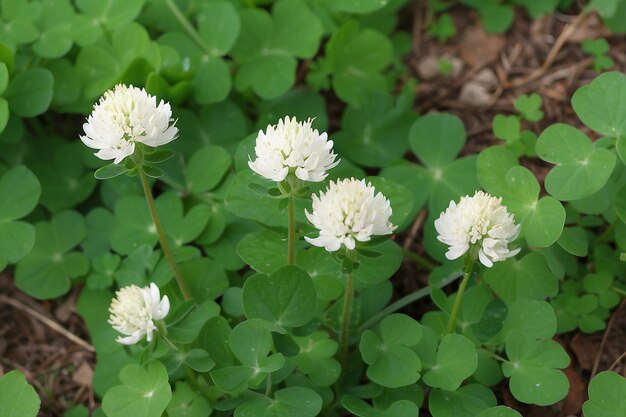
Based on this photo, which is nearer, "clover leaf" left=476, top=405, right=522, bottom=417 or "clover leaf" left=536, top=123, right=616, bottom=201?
"clover leaf" left=476, top=405, right=522, bottom=417

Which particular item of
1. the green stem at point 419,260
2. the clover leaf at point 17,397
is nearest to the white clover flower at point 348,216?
the green stem at point 419,260

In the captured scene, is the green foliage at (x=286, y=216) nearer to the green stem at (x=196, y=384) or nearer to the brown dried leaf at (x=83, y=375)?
the green stem at (x=196, y=384)

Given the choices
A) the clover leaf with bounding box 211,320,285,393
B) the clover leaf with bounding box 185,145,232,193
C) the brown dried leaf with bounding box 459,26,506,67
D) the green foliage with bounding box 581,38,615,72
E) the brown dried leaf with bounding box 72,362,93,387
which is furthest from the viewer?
the brown dried leaf with bounding box 459,26,506,67

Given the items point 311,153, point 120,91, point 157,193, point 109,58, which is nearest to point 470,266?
point 311,153

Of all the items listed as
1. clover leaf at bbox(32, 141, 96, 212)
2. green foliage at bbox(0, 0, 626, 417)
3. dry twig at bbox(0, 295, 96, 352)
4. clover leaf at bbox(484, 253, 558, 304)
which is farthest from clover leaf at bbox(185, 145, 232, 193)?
clover leaf at bbox(484, 253, 558, 304)

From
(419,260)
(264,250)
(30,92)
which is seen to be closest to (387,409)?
(264,250)

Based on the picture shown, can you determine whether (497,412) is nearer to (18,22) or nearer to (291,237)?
(291,237)

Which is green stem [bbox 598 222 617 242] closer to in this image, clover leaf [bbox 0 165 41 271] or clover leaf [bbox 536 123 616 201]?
clover leaf [bbox 536 123 616 201]
